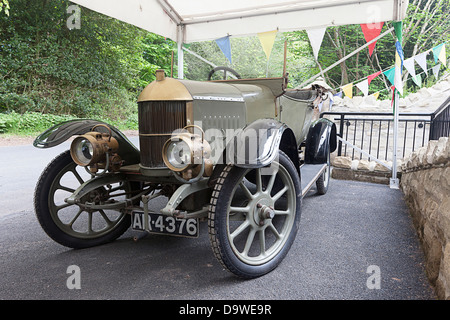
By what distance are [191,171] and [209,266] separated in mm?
699

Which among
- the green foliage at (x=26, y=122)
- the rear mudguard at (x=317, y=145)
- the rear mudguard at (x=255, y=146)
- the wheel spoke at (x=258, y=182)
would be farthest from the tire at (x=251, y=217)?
the green foliage at (x=26, y=122)

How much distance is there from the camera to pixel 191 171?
191cm

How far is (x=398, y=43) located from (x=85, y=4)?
11.9ft

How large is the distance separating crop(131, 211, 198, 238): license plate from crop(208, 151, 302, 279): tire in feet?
0.50

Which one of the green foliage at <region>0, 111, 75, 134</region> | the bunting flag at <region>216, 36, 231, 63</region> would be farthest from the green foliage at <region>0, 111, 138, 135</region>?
the bunting flag at <region>216, 36, 231, 63</region>

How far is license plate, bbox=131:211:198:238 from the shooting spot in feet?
6.16

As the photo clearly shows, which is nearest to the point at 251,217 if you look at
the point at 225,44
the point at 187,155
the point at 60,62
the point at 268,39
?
the point at 187,155

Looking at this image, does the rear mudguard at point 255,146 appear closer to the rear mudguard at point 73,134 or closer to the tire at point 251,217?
the tire at point 251,217

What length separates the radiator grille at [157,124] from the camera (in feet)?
7.06

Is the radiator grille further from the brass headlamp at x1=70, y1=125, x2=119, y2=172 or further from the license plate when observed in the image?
the license plate

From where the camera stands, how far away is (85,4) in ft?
9.97
